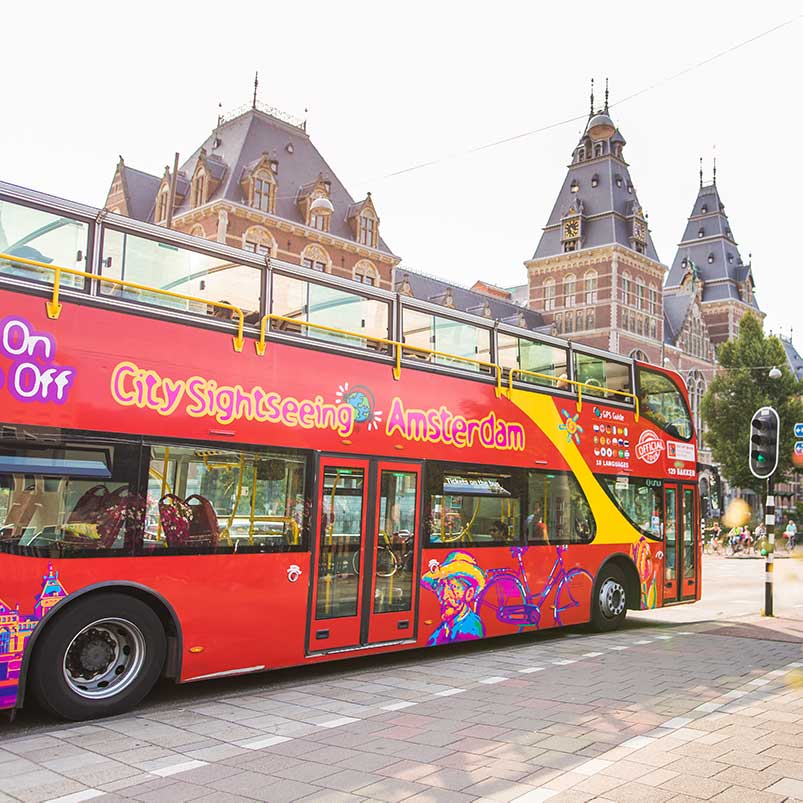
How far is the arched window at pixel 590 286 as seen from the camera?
5975cm

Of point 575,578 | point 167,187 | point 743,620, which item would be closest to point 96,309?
point 575,578

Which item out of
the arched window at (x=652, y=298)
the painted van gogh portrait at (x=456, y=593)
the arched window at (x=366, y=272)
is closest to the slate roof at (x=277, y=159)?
the arched window at (x=366, y=272)

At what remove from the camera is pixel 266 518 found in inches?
264

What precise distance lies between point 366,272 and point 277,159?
667 centimetres

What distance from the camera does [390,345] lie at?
8039 mm

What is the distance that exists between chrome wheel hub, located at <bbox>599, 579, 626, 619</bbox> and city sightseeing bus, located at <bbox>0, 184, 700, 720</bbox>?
0.40 metres

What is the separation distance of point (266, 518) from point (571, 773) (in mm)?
3248

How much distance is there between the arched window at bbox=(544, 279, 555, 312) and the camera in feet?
204

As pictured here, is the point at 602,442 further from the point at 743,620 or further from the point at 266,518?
the point at 266,518

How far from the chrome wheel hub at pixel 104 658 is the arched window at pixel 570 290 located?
57.8m

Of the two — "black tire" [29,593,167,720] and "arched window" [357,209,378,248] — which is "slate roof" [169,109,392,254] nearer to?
"arched window" [357,209,378,248]

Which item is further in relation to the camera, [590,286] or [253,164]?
[590,286]

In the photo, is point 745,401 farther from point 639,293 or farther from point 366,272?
point 639,293

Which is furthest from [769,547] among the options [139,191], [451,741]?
[139,191]
